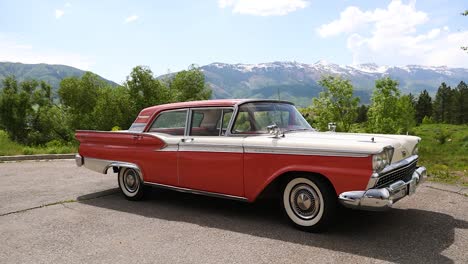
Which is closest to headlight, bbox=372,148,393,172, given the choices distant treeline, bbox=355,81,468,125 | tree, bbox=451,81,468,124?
distant treeline, bbox=355,81,468,125

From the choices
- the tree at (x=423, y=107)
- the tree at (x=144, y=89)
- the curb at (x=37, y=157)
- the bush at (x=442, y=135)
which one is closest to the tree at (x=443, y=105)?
the tree at (x=423, y=107)

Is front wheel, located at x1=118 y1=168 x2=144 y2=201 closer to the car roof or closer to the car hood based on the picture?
the car roof

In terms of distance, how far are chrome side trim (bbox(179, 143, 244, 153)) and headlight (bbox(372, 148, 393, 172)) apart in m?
1.60

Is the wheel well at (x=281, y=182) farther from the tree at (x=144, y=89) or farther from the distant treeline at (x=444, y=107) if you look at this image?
the distant treeline at (x=444, y=107)

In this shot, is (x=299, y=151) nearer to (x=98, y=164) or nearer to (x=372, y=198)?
(x=372, y=198)

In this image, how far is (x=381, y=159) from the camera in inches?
150

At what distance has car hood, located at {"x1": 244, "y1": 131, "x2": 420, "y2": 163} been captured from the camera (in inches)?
150

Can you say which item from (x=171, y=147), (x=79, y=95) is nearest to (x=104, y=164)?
(x=171, y=147)

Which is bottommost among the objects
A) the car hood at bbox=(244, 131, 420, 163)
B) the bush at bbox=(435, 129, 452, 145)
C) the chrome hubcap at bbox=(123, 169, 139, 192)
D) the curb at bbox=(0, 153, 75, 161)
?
the bush at bbox=(435, 129, 452, 145)

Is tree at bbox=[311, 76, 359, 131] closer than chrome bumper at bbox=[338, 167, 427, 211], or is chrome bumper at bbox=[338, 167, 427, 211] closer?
chrome bumper at bbox=[338, 167, 427, 211]

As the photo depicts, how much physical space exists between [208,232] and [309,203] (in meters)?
1.23

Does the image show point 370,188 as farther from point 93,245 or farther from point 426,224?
point 93,245

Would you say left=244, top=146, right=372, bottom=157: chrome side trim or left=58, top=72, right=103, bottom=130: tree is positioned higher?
left=58, top=72, right=103, bottom=130: tree

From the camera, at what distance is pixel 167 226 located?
179 inches
